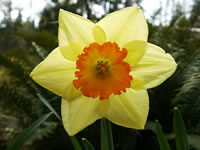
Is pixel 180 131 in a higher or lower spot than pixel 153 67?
lower

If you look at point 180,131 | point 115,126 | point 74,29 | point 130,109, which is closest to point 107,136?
point 130,109

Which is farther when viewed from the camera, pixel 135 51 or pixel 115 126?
pixel 115 126

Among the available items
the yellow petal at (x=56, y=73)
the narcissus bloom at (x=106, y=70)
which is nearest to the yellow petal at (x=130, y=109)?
the narcissus bloom at (x=106, y=70)

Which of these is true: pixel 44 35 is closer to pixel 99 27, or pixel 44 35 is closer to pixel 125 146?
pixel 125 146

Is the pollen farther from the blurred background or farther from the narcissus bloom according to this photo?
the blurred background

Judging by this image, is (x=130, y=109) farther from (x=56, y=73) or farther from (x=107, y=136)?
(x=56, y=73)

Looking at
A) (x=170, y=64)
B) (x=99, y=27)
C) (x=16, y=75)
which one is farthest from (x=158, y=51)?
(x=16, y=75)
